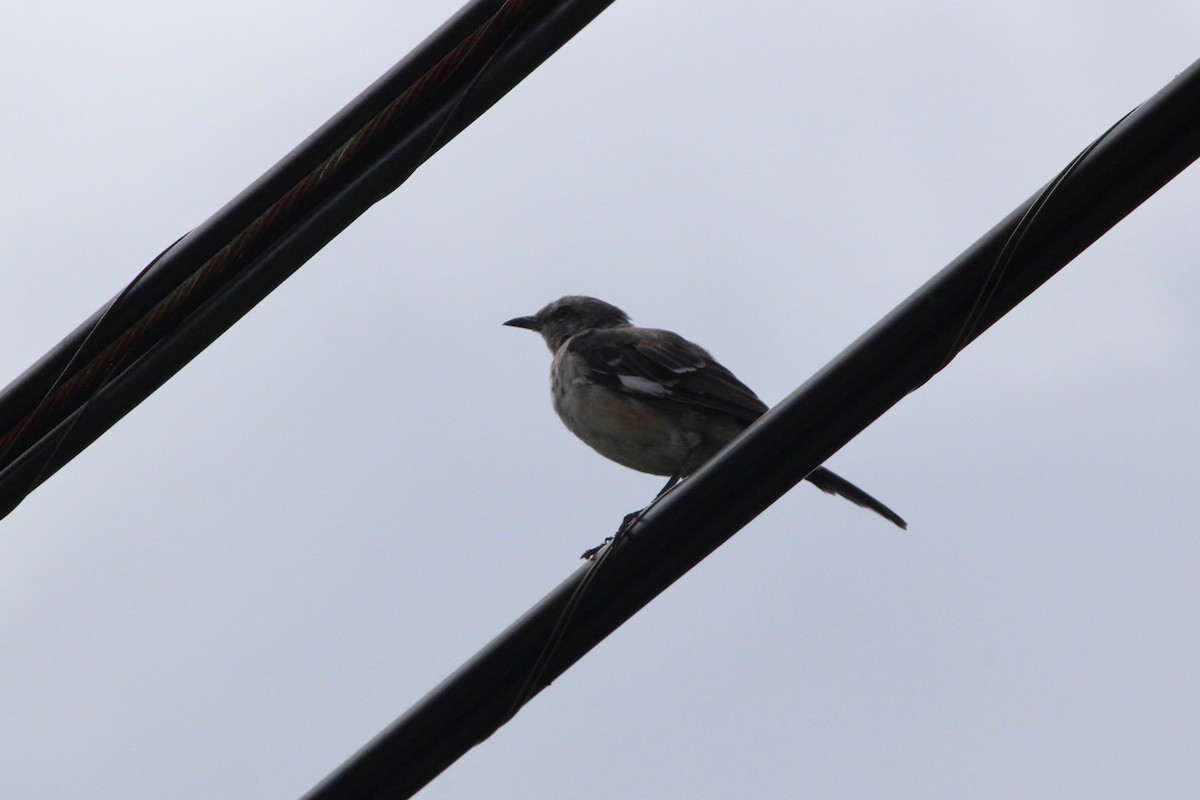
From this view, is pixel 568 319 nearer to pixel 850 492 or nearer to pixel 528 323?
pixel 528 323

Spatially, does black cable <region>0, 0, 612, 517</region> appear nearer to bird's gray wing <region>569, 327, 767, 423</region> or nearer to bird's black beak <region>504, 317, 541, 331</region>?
bird's gray wing <region>569, 327, 767, 423</region>

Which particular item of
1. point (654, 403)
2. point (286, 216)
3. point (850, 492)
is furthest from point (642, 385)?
point (286, 216)

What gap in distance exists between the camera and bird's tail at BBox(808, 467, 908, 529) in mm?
6859

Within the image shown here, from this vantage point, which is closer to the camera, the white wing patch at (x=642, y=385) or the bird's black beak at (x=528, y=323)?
the white wing patch at (x=642, y=385)

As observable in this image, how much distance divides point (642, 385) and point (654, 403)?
0.64 ft

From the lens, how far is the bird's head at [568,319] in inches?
400

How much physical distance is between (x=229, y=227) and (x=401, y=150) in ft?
1.79

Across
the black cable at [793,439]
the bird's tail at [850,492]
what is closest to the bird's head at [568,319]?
the bird's tail at [850,492]

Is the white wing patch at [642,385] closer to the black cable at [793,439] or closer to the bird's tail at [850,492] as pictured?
the bird's tail at [850,492]

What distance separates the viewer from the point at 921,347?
3.55m

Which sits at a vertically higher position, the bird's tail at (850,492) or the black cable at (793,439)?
the bird's tail at (850,492)

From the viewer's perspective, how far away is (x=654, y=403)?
7828 mm

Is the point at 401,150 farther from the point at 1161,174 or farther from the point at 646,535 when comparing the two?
the point at 1161,174

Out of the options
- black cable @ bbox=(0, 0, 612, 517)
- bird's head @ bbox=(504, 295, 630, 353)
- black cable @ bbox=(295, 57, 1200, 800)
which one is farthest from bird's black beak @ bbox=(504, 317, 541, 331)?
black cable @ bbox=(295, 57, 1200, 800)
